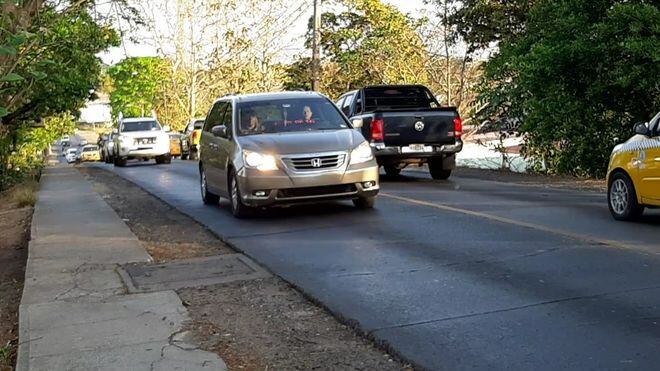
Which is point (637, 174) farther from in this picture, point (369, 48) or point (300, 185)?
point (369, 48)

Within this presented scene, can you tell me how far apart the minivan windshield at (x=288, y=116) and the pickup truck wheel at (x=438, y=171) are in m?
5.42

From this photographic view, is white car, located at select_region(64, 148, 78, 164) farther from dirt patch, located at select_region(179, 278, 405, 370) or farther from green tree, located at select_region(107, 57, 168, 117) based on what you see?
dirt patch, located at select_region(179, 278, 405, 370)

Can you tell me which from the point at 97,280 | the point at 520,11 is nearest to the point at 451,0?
the point at 520,11

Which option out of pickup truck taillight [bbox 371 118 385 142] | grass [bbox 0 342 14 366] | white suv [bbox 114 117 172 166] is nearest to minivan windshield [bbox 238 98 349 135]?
pickup truck taillight [bbox 371 118 385 142]

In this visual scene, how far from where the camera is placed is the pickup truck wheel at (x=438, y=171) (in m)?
17.4

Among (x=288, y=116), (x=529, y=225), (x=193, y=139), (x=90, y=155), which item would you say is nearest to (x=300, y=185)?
(x=288, y=116)

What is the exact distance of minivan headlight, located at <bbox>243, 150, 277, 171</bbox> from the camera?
35.9 ft

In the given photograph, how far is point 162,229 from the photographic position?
11219 millimetres

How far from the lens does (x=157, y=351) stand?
5.39 m

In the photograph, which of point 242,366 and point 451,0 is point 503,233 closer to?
point 242,366

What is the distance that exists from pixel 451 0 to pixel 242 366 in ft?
67.4

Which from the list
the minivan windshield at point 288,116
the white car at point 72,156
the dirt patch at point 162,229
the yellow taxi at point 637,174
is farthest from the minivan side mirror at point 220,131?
the white car at point 72,156

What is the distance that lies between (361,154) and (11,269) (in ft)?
15.1

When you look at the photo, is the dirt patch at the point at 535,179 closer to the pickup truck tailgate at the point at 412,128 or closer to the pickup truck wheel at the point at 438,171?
the pickup truck wheel at the point at 438,171
